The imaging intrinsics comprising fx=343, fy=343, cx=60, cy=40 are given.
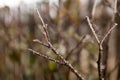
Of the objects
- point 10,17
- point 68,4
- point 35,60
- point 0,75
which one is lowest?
point 0,75

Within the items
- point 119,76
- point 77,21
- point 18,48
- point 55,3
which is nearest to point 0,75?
point 18,48

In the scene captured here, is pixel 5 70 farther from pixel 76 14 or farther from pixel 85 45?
pixel 85 45

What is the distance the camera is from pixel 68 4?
86.0 inches

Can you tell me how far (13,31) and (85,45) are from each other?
2.66 ft

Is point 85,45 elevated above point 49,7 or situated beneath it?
situated beneath

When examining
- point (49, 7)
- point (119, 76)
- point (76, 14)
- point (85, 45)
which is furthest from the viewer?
point (76, 14)

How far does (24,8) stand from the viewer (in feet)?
8.68

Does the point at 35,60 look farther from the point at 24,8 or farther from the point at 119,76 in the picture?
the point at 119,76

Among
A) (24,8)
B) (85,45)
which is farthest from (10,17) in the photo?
(85,45)

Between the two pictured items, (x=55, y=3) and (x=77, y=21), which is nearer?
(x=55, y=3)

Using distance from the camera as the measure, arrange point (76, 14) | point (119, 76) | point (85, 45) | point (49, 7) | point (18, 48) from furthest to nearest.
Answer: point (18, 48) → point (76, 14) → point (49, 7) → point (85, 45) → point (119, 76)

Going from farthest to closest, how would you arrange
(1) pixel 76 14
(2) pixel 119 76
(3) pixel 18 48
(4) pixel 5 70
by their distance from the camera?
(4) pixel 5 70, (3) pixel 18 48, (1) pixel 76 14, (2) pixel 119 76

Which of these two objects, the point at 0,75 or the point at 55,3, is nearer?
the point at 55,3

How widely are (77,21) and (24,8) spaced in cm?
55
